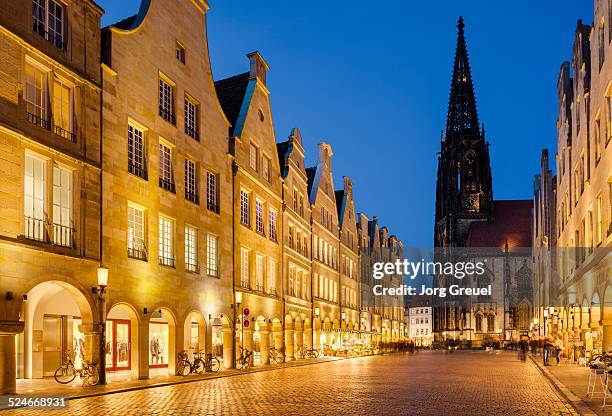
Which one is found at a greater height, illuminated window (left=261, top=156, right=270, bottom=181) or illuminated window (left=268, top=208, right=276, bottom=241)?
illuminated window (left=261, top=156, right=270, bottom=181)

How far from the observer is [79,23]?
25.2 metres

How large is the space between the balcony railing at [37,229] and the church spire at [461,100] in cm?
10866

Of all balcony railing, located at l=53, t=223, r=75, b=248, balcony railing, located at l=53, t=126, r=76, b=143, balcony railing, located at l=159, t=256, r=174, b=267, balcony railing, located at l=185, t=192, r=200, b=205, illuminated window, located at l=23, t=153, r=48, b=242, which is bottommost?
balcony railing, located at l=159, t=256, r=174, b=267

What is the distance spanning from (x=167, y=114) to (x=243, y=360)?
13.1 m

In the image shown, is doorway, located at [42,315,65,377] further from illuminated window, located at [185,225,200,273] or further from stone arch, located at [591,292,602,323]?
stone arch, located at [591,292,602,323]

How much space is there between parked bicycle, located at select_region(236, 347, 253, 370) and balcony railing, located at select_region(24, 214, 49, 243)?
54.9 ft

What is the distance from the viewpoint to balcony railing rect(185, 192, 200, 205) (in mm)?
33562

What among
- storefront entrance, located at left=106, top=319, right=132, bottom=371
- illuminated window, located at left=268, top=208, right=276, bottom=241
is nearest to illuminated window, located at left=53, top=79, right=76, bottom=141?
storefront entrance, located at left=106, top=319, right=132, bottom=371

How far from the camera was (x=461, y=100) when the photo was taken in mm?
128875

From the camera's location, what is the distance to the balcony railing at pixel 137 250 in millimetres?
28109

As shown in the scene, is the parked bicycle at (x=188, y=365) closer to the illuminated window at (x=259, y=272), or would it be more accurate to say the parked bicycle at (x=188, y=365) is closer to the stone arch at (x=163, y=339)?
the stone arch at (x=163, y=339)

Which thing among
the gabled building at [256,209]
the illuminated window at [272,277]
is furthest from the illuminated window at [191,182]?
the illuminated window at [272,277]

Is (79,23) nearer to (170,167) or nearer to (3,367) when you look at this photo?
(170,167)

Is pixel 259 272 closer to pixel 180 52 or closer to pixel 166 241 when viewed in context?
pixel 166 241
